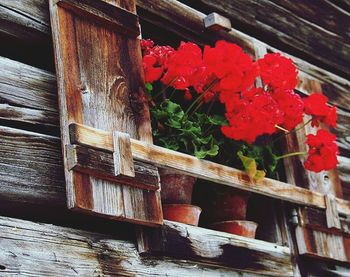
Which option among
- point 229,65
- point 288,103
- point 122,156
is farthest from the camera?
point 288,103

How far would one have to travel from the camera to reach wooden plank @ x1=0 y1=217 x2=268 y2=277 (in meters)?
1.85

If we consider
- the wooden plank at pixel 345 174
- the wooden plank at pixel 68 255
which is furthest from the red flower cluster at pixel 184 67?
the wooden plank at pixel 345 174

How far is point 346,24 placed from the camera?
3789mm

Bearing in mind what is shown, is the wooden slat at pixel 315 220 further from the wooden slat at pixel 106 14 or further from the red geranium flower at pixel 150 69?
the wooden slat at pixel 106 14

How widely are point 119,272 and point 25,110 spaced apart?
0.51 metres

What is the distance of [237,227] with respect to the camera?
2.55m

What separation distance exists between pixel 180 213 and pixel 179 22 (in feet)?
2.50

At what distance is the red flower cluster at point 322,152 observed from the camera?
8.95ft

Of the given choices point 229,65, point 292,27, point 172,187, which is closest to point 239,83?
point 229,65

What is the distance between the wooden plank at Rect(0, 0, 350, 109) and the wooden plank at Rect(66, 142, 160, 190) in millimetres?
421

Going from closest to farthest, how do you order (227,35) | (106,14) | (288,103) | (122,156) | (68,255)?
1. (68,255)
2. (122,156)
3. (106,14)
4. (288,103)
5. (227,35)

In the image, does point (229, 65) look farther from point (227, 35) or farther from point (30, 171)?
point (30, 171)

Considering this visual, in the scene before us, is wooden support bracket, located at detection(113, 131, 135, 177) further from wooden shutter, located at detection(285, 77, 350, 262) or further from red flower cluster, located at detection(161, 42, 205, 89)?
wooden shutter, located at detection(285, 77, 350, 262)

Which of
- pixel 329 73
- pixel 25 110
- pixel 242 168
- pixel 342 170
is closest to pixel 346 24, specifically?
pixel 329 73
